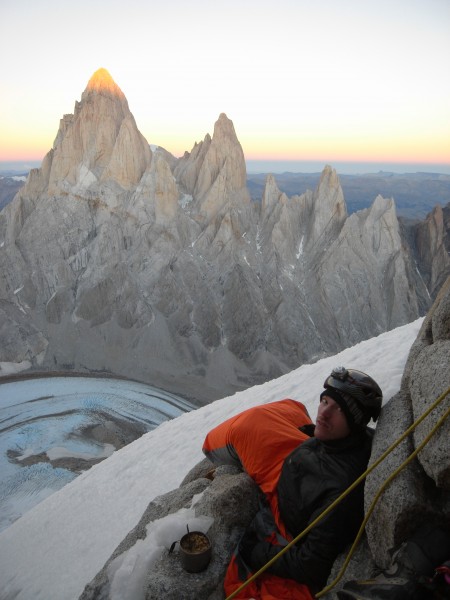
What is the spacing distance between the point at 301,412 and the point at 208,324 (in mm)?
50042

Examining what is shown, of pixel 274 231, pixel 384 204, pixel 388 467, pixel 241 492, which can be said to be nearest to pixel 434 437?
pixel 388 467

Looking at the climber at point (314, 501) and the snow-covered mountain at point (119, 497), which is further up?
the climber at point (314, 501)

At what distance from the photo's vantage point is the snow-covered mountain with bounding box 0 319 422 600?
22.3 ft

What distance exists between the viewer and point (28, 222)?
5828cm

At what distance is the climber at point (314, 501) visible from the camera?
143 inches

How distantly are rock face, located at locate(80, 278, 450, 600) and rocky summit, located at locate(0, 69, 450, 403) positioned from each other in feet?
155

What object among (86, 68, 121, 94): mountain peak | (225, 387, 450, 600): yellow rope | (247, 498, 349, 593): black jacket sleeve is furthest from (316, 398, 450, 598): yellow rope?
(86, 68, 121, 94): mountain peak

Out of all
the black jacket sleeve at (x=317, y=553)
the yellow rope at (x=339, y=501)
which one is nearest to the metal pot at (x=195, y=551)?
the yellow rope at (x=339, y=501)

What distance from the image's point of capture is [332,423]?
408 cm

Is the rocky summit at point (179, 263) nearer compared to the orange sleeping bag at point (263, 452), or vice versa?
the orange sleeping bag at point (263, 452)

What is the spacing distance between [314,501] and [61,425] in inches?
1270

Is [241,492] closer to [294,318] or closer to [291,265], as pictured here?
[294,318]

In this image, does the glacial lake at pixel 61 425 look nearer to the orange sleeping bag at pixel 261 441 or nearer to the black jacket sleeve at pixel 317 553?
the orange sleeping bag at pixel 261 441

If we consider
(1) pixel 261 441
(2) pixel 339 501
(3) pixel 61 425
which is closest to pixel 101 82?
(3) pixel 61 425
